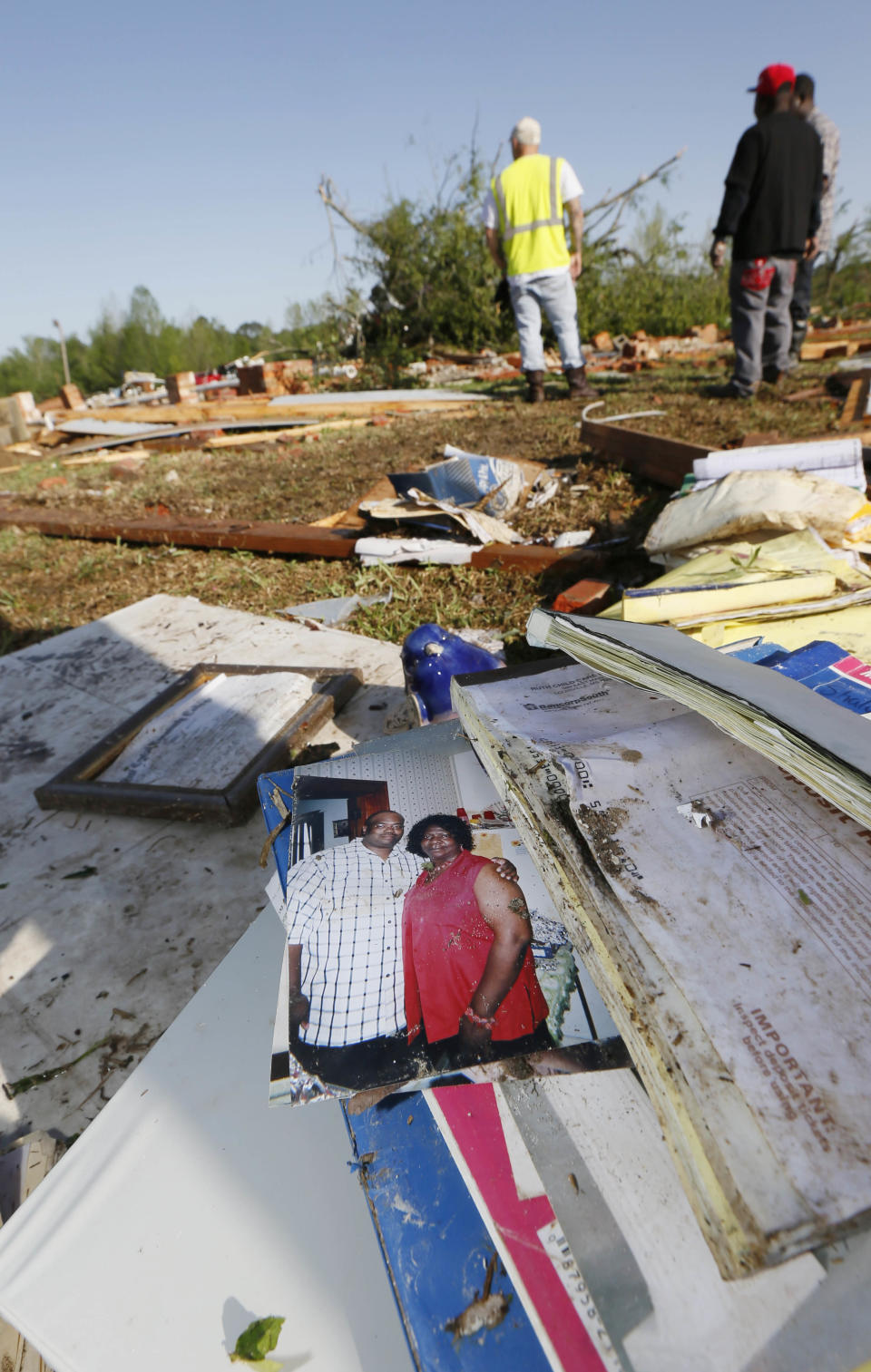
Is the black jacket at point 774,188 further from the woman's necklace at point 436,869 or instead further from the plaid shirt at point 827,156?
the woman's necklace at point 436,869

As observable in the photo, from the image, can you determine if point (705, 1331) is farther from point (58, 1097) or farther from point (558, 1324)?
point (58, 1097)

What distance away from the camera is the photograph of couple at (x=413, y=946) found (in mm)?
778

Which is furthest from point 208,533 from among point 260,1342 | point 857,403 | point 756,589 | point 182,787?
point 857,403

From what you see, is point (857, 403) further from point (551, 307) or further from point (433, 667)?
point (433, 667)

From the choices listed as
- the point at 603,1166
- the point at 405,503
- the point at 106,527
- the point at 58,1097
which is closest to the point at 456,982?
the point at 603,1166

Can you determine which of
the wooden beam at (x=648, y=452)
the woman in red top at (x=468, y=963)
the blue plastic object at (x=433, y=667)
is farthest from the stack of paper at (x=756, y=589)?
the wooden beam at (x=648, y=452)

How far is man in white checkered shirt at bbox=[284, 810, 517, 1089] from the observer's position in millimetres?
781

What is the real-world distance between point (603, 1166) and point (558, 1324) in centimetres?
13

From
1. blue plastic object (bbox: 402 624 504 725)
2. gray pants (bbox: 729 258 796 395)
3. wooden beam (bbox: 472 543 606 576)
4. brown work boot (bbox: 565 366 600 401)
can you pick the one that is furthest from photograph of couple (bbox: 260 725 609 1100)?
brown work boot (bbox: 565 366 600 401)

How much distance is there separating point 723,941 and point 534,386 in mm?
6773

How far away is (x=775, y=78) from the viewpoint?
4672 millimetres

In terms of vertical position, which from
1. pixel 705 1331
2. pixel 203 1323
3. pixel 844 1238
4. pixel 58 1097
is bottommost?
pixel 58 1097

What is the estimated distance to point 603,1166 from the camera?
2.27 feet

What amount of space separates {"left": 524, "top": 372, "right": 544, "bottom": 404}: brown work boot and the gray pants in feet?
5.97
